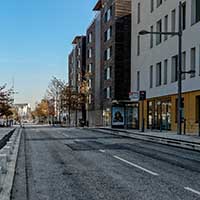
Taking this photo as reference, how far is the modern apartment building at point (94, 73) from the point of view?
276 ft

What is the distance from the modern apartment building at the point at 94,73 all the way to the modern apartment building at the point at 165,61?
2704cm

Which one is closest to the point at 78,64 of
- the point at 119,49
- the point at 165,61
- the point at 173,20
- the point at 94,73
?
the point at 94,73

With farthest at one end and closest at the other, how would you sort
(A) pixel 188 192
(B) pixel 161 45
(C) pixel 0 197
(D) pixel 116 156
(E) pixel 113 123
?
1. (E) pixel 113 123
2. (B) pixel 161 45
3. (D) pixel 116 156
4. (A) pixel 188 192
5. (C) pixel 0 197

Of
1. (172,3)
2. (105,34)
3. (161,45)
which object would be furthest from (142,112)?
(105,34)

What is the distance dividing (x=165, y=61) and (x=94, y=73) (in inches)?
1765

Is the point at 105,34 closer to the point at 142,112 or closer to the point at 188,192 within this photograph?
the point at 142,112

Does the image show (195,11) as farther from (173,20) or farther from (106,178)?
(106,178)

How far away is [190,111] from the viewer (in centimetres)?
3809

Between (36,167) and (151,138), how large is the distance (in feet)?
56.8

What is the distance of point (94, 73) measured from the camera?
89.2 m

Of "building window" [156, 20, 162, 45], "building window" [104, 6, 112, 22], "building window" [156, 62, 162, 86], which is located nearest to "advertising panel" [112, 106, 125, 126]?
"building window" [156, 62, 162, 86]

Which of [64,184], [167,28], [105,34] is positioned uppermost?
[105,34]

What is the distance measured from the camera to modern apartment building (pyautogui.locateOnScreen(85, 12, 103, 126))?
84250 mm

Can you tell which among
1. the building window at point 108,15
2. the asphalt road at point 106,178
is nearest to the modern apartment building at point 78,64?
the building window at point 108,15
